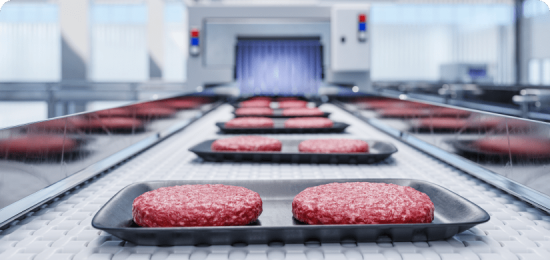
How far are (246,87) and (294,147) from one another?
2.80m

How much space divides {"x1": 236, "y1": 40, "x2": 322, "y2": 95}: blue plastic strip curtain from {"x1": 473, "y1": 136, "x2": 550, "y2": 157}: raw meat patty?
3.06 m

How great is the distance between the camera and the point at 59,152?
0.77m

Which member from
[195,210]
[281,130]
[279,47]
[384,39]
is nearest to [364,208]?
[195,210]

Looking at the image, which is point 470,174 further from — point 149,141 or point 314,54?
point 314,54

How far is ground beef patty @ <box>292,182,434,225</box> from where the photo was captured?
0.56 meters

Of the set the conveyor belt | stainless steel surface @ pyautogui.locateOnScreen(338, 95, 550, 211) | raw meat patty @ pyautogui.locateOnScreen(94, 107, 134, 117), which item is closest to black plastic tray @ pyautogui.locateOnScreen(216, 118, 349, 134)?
stainless steel surface @ pyautogui.locateOnScreen(338, 95, 550, 211)

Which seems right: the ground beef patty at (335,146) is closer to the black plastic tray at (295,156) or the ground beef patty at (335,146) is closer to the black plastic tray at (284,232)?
the black plastic tray at (295,156)

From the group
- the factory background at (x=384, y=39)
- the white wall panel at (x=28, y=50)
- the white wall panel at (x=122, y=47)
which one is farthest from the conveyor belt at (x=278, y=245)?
the white wall panel at (x=28, y=50)

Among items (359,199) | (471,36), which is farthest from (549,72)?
(359,199)

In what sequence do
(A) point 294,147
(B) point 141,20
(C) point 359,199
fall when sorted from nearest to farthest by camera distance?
1. (C) point 359,199
2. (A) point 294,147
3. (B) point 141,20

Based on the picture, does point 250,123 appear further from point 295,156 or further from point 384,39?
point 384,39

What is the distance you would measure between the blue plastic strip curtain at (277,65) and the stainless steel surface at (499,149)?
8.88 feet

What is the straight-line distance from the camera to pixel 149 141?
1.36 meters

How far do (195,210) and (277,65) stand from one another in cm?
349
